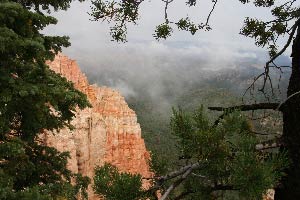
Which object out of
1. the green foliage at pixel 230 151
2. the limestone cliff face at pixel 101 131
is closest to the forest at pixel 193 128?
the green foliage at pixel 230 151

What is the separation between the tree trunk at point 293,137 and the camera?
3438mm

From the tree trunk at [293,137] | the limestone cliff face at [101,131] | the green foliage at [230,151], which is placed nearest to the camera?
the green foliage at [230,151]

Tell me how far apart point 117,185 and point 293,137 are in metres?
1.64

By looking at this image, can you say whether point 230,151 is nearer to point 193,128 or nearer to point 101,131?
point 193,128

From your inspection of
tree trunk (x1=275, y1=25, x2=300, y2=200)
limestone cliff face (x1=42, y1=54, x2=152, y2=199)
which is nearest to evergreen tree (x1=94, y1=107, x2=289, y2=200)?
tree trunk (x1=275, y1=25, x2=300, y2=200)

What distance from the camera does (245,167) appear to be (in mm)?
2867

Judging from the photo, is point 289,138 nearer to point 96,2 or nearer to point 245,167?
point 245,167

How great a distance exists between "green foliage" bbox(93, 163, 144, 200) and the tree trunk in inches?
50.2

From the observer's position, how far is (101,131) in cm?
8212

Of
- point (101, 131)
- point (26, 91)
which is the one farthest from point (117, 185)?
point (101, 131)

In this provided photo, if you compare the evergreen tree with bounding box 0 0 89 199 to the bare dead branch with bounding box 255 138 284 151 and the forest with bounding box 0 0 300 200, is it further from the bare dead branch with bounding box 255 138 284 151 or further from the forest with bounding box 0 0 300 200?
the bare dead branch with bounding box 255 138 284 151

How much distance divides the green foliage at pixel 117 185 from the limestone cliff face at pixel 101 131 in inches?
2525

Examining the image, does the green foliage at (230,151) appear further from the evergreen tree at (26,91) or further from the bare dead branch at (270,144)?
the evergreen tree at (26,91)

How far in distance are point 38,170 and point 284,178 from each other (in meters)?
6.46
